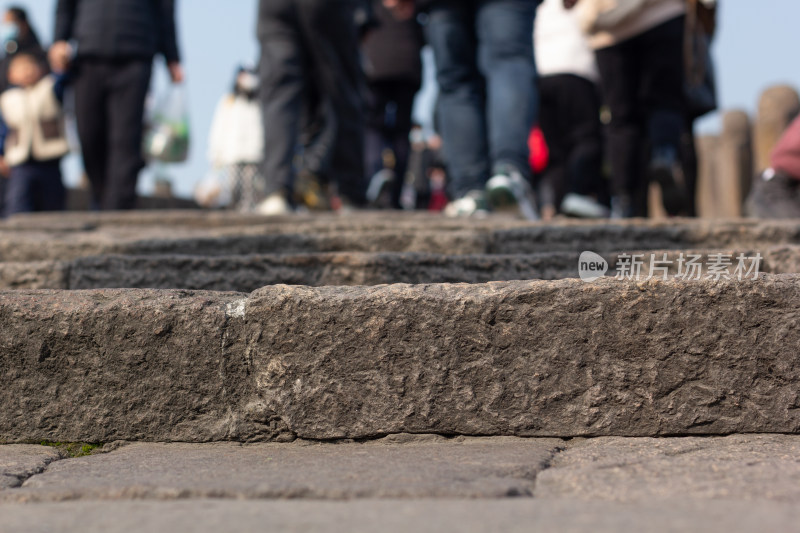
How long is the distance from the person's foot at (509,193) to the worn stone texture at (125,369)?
2.23 metres

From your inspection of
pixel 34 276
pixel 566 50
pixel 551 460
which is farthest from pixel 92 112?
pixel 551 460

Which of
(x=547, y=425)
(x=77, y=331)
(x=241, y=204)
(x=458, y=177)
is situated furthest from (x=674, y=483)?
(x=241, y=204)

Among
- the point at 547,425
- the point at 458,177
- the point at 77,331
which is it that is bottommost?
the point at 547,425

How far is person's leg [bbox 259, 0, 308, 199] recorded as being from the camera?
4.43 meters

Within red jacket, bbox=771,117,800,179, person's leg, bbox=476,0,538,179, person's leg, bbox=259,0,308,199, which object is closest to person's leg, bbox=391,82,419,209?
person's leg, bbox=259,0,308,199

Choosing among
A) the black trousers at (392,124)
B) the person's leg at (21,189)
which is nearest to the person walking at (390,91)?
the black trousers at (392,124)

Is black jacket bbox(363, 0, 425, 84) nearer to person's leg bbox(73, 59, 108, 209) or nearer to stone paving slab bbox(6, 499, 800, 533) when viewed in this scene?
person's leg bbox(73, 59, 108, 209)

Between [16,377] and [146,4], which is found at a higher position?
[146,4]

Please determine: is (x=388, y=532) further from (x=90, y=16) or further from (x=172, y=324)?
(x=90, y=16)

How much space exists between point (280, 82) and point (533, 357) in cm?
317

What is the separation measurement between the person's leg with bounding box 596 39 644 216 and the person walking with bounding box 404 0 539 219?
840mm

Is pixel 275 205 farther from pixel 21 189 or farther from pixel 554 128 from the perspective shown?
pixel 21 189

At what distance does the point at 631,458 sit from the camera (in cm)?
148

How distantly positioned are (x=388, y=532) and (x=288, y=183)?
11.3 feet
